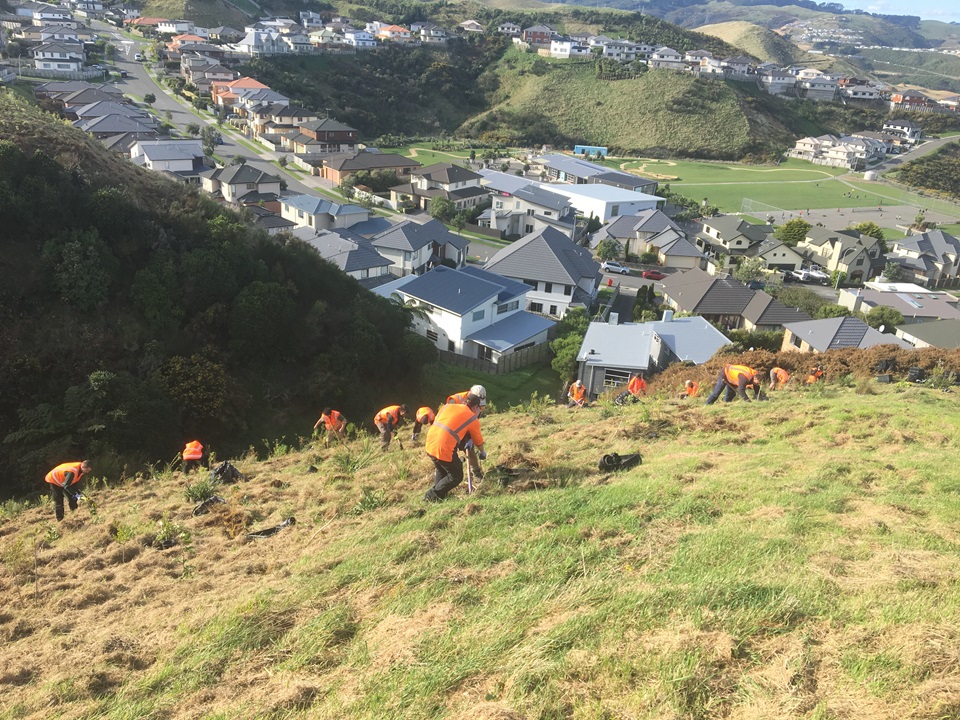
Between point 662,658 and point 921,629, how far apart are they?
208cm

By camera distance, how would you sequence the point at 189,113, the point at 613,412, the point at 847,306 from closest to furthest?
the point at 613,412, the point at 847,306, the point at 189,113

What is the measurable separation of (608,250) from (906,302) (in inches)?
829

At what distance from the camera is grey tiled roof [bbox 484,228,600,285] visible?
3684 centimetres

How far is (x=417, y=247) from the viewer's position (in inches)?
1633

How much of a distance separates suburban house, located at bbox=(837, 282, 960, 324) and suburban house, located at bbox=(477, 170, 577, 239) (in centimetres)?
2347

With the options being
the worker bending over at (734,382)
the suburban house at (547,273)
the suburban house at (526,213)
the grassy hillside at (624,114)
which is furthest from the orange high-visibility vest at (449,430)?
the grassy hillside at (624,114)

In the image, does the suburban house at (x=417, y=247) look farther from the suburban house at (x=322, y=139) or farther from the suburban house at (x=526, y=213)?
the suburban house at (x=322, y=139)

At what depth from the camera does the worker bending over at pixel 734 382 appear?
13.8 metres

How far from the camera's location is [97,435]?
15.4 m

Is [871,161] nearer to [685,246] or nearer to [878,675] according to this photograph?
[685,246]

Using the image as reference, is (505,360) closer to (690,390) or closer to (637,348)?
(637,348)

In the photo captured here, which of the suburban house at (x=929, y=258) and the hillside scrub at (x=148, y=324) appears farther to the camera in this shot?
the suburban house at (x=929, y=258)

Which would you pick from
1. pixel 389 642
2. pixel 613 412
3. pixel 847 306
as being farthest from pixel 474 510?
pixel 847 306

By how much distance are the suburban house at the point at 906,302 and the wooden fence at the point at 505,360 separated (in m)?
24.4
